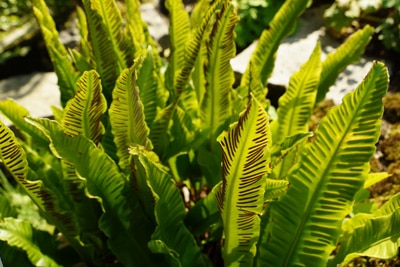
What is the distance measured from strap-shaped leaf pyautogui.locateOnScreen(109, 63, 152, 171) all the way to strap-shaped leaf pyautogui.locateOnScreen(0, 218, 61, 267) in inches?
13.7

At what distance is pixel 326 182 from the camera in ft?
4.48

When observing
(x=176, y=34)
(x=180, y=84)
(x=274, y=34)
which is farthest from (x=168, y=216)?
(x=274, y=34)

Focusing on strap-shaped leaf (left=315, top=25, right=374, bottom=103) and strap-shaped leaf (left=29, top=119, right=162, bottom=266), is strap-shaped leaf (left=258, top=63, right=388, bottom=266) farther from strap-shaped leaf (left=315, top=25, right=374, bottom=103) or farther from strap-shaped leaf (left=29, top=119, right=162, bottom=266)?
strap-shaped leaf (left=315, top=25, right=374, bottom=103)

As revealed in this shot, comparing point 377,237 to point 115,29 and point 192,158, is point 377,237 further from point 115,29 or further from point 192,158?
point 115,29

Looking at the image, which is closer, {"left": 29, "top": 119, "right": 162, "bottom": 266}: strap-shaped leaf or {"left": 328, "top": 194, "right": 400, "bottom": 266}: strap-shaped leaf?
{"left": 328, "top": 194, "right": 400, "bottom": 266}: strap-shaped leaf

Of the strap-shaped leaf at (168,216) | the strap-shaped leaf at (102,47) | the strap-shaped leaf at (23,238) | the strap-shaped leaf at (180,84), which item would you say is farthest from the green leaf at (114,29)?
the strap-shaped leaf at (23,238)

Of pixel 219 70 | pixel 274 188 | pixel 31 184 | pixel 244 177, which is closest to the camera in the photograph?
pixel 244 177

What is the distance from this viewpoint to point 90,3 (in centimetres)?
159

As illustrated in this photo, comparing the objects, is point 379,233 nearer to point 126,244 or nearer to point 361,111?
point 361,111

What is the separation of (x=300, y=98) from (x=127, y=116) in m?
0.62

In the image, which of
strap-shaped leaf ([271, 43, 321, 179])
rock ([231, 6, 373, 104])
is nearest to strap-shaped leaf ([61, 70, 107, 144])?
strap-shaped leaf ([271, 43, 321, 179])

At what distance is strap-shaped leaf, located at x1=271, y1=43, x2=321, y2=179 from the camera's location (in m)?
1.71

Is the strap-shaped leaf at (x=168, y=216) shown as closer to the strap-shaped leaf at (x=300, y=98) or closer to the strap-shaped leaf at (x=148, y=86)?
the strap-shaped leaf at (x=148, y=86)

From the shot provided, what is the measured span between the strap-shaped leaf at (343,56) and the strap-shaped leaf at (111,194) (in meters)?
0.83
